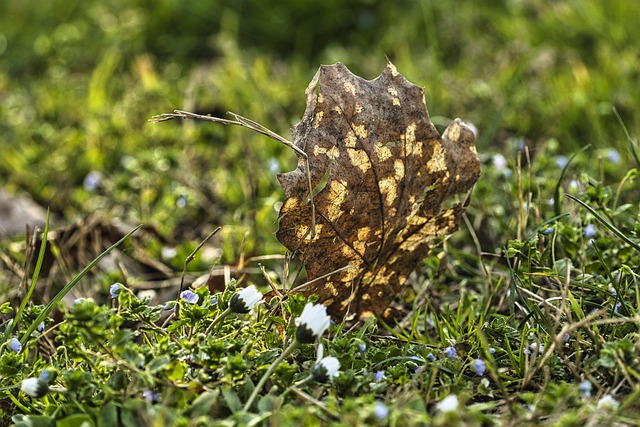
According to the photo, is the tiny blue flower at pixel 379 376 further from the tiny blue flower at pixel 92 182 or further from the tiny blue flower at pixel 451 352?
the tiny blue flower at pixel 92 182

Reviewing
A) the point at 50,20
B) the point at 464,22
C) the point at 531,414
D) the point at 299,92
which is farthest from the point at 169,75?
the point at 531,414

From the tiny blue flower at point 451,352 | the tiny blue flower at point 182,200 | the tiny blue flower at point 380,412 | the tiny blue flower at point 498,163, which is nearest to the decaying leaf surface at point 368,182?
the tiny blue flower at point 451,352

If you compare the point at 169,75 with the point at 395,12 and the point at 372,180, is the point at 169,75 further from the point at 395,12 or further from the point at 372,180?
the point at 372,180

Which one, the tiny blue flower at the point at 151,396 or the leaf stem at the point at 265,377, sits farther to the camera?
the tiny blue flower at the point at 151,396

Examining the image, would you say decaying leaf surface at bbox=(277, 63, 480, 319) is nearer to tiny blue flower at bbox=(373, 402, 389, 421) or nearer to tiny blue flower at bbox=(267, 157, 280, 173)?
tiny blue flower at bbox=(373, 402, 389, 421)

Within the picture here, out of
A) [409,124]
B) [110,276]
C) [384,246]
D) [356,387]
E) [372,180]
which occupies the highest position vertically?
[409,124]

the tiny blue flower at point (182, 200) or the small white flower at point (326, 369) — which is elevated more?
the small white flower at point (326, 369)

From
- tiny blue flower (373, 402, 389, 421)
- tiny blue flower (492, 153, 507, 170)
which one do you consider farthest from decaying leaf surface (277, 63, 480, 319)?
tiny blue flower (492, 153, 507, 170)
